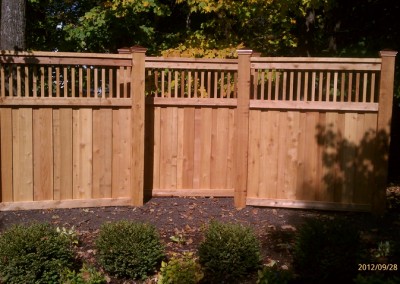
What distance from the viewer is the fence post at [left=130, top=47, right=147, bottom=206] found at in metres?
6.65

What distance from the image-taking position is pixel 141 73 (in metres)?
6.66

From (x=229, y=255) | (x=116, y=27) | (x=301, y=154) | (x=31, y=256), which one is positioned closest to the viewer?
(x=31, y=256)

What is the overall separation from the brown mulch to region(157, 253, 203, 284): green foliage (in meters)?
0.65

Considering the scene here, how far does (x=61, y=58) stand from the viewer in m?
6.42

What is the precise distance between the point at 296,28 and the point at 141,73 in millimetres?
5035

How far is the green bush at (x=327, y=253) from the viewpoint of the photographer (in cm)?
458

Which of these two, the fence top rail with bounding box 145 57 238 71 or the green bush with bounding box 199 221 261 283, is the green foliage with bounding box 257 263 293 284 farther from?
the fence top rail with bounding box 145 57 238 71

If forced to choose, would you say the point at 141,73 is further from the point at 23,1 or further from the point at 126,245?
the point at 126,245

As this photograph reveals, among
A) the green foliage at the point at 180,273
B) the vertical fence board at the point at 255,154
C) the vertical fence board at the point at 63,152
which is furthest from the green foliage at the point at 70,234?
the vertical fence board at the point at 255,154

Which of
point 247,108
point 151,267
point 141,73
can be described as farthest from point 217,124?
point 151,267

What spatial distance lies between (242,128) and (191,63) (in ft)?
3.73

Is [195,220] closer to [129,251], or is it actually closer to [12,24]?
[129,251]

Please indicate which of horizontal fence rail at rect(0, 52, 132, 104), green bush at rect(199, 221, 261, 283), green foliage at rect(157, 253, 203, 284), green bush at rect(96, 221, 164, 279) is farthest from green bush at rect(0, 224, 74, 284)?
horizontal fence rail at rect(0, 52, 132, 104)

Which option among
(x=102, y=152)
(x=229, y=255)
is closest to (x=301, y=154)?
(x=229, y=255)
